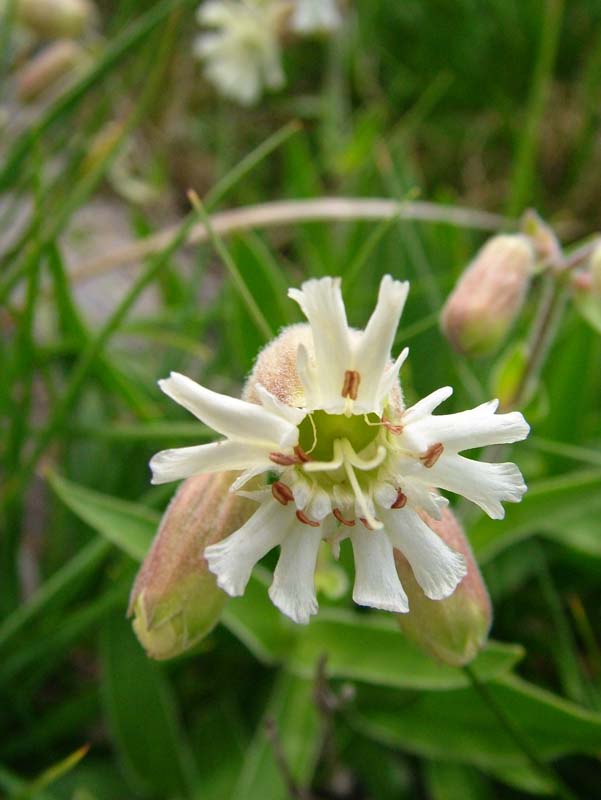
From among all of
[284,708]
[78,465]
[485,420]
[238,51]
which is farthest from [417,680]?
[238,51]

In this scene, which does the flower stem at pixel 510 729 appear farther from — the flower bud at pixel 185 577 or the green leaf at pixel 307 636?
the flower bud at pixel 185 577

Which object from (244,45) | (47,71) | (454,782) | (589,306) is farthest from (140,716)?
(244,45)

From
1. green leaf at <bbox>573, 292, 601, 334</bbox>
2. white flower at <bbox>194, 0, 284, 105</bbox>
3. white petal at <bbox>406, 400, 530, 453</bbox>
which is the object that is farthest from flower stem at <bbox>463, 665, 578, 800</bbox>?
white flower at <bbox>194, 0, 284, 105</bbox>

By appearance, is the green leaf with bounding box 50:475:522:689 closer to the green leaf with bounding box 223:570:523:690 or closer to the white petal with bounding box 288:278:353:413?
the green leaf with bounding box 223:570:523:690

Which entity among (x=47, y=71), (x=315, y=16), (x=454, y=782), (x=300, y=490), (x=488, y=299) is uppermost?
(x=315, y=16)

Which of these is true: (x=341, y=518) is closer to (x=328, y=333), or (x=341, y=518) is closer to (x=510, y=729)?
(x=328, y=333)

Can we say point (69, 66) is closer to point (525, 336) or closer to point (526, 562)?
point (525, 336)

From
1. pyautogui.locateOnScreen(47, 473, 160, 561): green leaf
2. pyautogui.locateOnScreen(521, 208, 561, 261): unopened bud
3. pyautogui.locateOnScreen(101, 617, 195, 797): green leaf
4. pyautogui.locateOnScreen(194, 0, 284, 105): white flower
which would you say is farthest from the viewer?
pyautogui.locateOnScreen(194, 0, 284, 105): white flower
